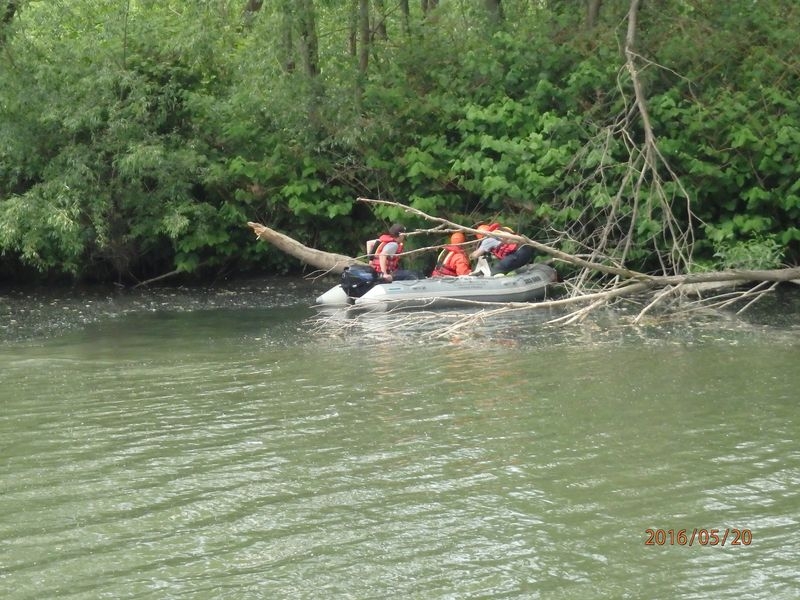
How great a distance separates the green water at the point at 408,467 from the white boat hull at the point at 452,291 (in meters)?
2.93

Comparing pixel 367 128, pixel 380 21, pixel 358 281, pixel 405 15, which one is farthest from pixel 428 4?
pixel 358 281

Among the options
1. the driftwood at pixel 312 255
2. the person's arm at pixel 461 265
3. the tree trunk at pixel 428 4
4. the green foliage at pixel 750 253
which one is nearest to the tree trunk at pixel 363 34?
the driftwood at pixel 312 255

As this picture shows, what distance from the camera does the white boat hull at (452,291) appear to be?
54.7ft

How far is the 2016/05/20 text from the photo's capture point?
6223mm

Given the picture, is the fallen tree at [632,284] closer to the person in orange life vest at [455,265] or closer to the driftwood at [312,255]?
the driftwood at [312,255]

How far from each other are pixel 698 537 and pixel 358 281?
37.5ft

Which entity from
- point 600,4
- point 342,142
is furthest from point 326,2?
point 600,4

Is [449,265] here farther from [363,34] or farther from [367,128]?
[363,34]

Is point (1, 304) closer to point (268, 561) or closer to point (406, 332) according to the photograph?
point (406, 332)

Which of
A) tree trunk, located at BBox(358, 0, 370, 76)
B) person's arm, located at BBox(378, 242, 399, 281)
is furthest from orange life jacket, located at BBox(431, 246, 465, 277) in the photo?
tree trunk, located at BBox(358, 0, 370, 76)

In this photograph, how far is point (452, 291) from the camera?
16.8 m

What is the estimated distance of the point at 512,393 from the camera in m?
10.2

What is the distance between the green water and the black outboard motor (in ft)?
12.0

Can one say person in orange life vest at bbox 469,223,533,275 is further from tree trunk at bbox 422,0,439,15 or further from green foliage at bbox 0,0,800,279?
tree trunk at bbox 422,0,439,15
